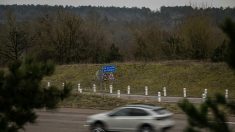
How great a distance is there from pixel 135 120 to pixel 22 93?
14.1 m

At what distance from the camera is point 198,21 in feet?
198

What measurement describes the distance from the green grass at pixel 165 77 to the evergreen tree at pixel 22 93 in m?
39.5

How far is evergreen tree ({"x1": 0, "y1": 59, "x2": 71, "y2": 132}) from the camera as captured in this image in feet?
18.8

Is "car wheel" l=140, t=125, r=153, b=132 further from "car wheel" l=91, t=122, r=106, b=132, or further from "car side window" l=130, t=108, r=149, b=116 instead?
"car wheel" l=91, t=122, r=106, b=132

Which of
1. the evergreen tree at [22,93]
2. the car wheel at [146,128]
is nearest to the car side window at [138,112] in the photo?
the car wheel at [146,128]

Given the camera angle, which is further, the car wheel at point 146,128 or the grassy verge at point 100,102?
the grassy verge at point 100,102

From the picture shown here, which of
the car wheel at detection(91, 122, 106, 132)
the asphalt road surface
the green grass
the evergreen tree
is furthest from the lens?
the green grass

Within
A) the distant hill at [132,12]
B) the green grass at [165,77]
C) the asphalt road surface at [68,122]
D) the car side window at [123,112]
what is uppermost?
the distant hill at [132,12]

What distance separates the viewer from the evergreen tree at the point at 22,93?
18.8 ft

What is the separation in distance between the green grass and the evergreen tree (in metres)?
39.5

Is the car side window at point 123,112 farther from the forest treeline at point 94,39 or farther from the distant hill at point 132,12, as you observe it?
the forest treeline at point 94,39

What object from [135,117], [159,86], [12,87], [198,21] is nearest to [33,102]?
[12,87]

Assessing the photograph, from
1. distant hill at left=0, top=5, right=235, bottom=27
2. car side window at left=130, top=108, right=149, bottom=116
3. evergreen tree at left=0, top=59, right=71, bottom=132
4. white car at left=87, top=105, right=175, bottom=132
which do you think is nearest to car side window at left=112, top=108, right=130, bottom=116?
white car at left=87, top=105, right=175, bottom=132

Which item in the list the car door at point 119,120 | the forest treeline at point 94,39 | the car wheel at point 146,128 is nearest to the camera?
the car wheel at point 146,128
